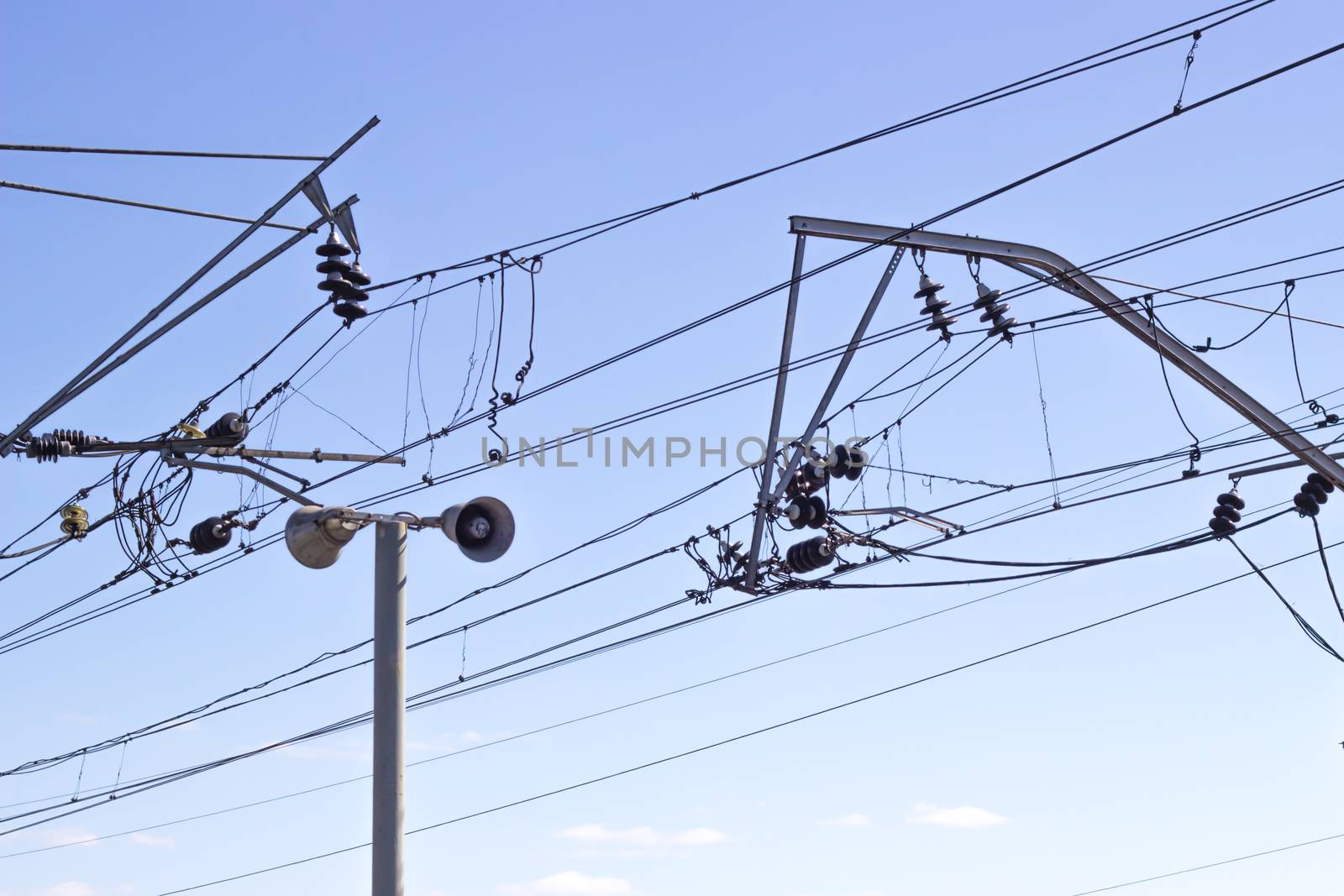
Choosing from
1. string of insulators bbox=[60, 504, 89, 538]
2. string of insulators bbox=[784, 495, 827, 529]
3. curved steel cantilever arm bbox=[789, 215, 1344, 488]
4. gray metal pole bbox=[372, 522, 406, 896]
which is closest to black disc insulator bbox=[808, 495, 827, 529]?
string of insulators bbox=[784, 495, 827, 529]

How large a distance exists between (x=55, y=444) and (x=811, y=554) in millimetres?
8203

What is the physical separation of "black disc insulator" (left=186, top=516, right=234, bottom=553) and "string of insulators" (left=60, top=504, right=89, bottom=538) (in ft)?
10.4

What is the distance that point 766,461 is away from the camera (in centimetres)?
1453

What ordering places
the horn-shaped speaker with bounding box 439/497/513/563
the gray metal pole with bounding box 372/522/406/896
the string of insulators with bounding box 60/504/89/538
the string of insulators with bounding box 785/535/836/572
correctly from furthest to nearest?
the string of insulators with bounding box 60/504/89/538 → the string of insulators with bounding box 785/535/836/572 → the horn-shaped speaker with bounding box 439/497/513/563 → the gray metal pole with bounding box 372/522/406/896

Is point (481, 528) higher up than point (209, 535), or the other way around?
point (209, 535)

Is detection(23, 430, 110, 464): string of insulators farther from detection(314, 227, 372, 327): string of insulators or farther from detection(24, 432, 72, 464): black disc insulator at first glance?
detection(314, 227, 372, 327): string of insulators

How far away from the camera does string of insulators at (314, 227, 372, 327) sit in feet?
46.5

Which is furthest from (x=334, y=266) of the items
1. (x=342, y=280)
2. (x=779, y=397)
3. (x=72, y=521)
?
(x=72, y=521)

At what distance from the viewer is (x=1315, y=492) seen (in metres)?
14.2

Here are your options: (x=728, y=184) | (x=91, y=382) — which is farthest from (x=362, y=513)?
(x=728, y=184)

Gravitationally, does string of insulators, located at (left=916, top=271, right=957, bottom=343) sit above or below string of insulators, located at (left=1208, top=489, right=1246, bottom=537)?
above

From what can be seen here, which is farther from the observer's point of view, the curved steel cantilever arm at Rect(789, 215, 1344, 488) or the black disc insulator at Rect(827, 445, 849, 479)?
the black disc insulator at Rect(827, 445, 849, 479)

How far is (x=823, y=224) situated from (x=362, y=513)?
5177mm

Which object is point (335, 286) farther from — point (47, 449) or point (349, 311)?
point (47, 449)
